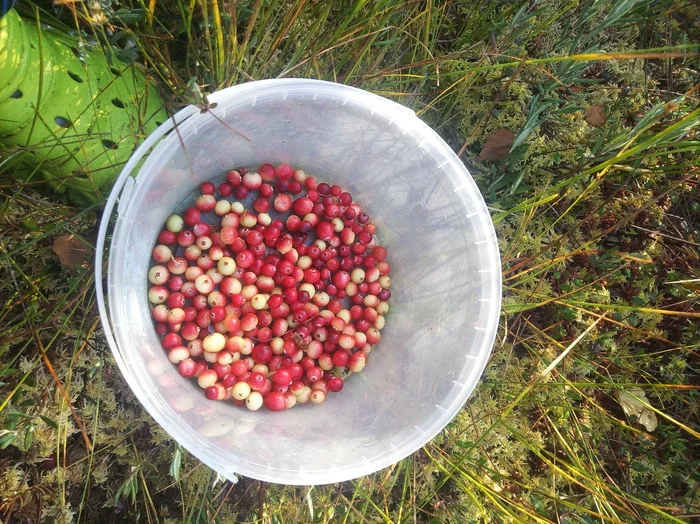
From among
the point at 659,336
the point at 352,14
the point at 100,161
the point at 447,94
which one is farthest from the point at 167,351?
the point at 659,336

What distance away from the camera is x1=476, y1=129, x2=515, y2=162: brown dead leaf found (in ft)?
9.00

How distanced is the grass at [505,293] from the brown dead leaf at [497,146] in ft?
0.09

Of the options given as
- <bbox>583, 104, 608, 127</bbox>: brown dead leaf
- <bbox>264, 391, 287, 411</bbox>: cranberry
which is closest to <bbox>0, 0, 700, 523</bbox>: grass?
<bbox>583, 104, 608, 127</bbox>: brown dead leaf

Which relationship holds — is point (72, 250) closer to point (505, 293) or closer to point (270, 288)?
point (270, 288)

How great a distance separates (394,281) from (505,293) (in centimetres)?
55

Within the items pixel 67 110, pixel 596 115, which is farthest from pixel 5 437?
pixel 596 115

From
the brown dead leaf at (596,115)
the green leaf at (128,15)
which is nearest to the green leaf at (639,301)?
the brown dead leaf at (596,115)

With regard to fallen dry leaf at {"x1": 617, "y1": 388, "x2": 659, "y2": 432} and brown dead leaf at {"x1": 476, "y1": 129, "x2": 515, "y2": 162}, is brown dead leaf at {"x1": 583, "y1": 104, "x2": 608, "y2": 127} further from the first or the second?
fallen dry leaf at {"x1": 617, "y1": 388, "x2": 659, "y2": 432}

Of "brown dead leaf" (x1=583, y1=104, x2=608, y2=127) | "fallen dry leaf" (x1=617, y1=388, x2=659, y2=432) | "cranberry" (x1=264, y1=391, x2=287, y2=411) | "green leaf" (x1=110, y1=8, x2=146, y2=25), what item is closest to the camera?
"green leaf" (x1=110, y1=8, x2=146, y2=25)

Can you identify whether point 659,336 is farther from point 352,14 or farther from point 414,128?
point 352,14

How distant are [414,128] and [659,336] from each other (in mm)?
1569

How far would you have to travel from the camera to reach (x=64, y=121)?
2.05 m

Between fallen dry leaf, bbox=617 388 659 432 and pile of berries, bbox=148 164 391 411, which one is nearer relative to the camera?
pile of berries, bbox=148 164 391 411

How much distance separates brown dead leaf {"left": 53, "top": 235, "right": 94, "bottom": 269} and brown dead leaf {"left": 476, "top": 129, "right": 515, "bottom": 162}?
6.08 feet
